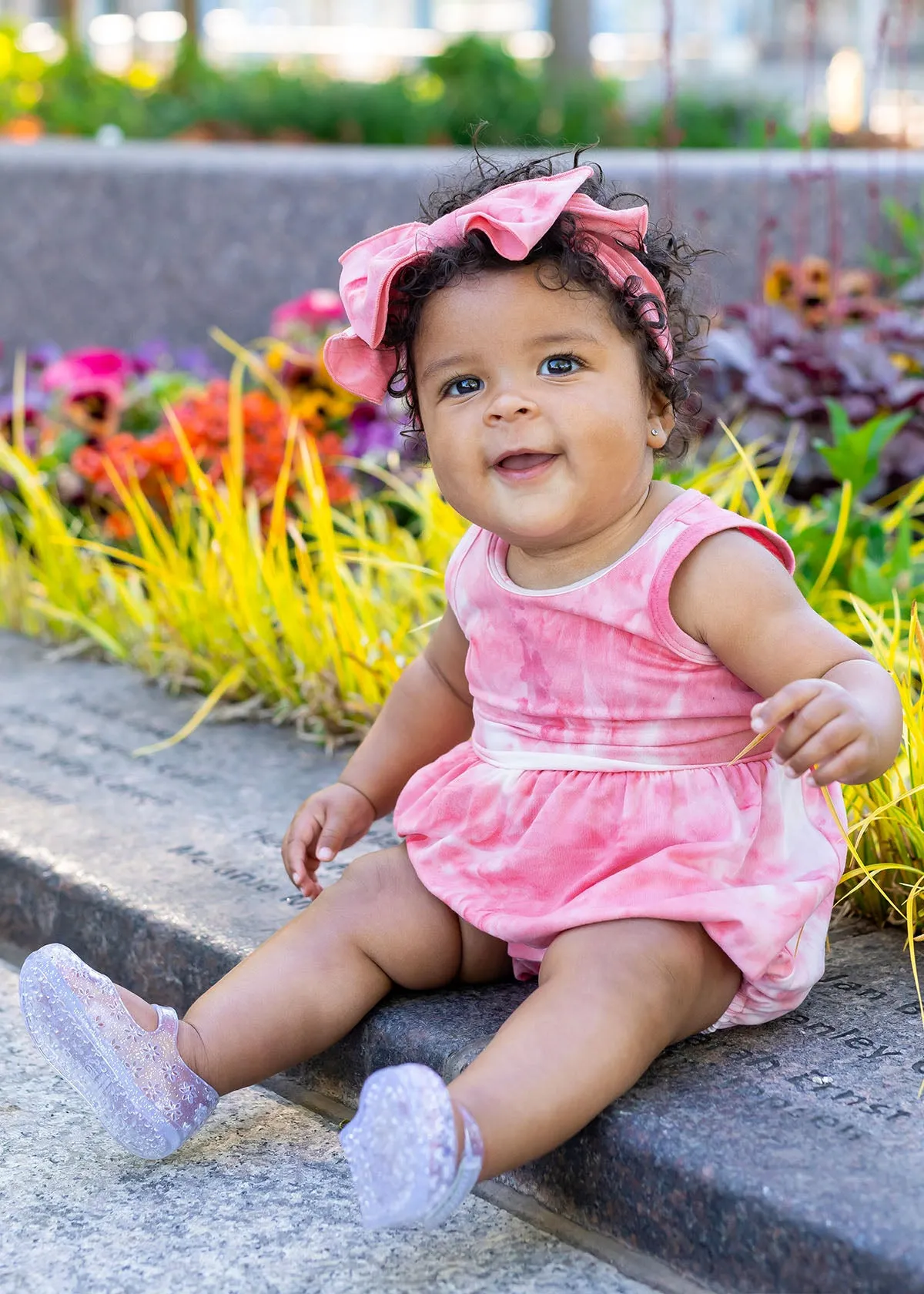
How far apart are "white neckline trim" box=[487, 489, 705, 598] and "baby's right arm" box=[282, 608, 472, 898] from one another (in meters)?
0.17

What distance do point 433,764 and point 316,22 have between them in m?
30.0

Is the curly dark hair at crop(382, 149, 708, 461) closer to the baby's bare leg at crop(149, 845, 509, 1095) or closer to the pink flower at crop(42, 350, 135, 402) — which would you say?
the baby's bare leg at crop(149, 845, 509, 1095)

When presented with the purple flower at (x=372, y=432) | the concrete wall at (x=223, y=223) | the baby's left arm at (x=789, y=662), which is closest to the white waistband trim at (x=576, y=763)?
the baby's left arm at (x=789, y=662)

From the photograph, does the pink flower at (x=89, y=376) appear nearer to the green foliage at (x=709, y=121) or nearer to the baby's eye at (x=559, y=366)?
the baby's eye at (x=559, y=366)

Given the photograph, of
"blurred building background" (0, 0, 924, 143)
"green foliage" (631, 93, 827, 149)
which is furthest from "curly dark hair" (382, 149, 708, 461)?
"blurred building background" (0, 0, 924, 143)

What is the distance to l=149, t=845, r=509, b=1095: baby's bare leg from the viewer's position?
5.81ft

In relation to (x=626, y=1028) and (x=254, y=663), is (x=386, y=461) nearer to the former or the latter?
(x=254, y=663)

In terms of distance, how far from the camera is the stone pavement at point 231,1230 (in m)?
1.54

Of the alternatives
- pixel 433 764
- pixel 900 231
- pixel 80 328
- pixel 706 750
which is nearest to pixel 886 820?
pixel 706 750

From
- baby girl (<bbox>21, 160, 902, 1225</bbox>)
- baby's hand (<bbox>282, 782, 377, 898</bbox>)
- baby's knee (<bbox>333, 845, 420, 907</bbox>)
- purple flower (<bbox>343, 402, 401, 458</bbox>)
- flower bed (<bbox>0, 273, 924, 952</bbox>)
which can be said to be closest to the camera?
baby girl (<bbox>21, 160, 902, 1225</bbox>)

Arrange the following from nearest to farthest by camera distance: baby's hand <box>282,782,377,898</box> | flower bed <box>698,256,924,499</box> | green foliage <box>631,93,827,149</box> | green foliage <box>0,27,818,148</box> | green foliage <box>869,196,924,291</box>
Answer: baby's hand <box>282,782,377,898</box>, flower bed <box>698,256,924,499</box>, green foliage <box>869,196,924,291</box>, green foliage <box>631,93,827,149</box>, green foliage <box>0,27,818,148</box>

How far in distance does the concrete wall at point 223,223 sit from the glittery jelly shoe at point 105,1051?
13.7 ft

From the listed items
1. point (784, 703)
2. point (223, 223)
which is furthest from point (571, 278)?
point (223, 223)

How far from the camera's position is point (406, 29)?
28672 millimetres
